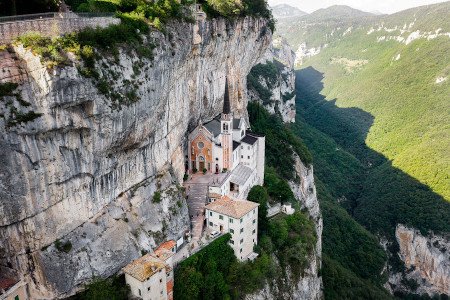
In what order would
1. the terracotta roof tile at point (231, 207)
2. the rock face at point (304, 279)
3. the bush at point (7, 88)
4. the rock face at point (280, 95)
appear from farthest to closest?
the rock face at point (280, 95) → the rock face at point (304, 279) → the terracotta roof tile at point (231, 207) → the bush at point (7, 88)

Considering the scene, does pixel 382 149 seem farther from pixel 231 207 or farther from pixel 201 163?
pixel 231 207

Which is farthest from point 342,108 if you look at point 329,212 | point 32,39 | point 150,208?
point 32,39

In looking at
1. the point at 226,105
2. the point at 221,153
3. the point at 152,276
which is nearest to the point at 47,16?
the point at 152,276

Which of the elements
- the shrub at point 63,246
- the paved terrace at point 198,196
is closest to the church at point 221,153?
the paved terrace at point 198,196

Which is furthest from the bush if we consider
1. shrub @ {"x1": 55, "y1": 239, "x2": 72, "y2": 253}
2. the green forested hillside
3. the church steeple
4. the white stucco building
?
the green forested hillside

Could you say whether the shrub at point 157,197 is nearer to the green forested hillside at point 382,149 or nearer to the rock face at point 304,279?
the rock face at point 304,279

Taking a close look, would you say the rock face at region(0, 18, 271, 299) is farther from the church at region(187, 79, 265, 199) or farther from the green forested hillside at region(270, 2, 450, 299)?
the green forested hillside at region(270, 2, 450, 299)
